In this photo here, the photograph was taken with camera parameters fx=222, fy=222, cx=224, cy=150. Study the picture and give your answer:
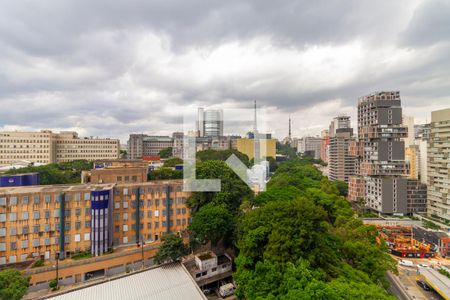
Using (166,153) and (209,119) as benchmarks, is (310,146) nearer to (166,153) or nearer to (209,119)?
(166,153)

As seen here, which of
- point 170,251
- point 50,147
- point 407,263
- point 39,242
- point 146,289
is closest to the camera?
point 146,289

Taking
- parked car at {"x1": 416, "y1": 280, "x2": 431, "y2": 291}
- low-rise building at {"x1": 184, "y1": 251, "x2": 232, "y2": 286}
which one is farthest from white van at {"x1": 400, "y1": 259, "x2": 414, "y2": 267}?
low-rise building at {"x1": 184, "y1": 251, "x2": 232, "y2": 286}

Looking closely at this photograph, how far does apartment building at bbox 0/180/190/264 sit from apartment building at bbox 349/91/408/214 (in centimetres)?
2731

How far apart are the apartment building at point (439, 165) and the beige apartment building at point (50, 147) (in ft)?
190

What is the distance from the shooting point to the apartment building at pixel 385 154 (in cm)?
2838

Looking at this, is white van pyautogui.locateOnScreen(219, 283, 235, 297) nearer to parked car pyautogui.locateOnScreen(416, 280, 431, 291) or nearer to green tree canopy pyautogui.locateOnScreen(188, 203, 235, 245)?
green tree canopy pyautogui.locateOnScreen(188, 203, 235, 245)

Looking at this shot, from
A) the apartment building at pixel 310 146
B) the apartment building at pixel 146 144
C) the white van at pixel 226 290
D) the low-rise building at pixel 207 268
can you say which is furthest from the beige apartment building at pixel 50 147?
the apartment building at pixel 310 146

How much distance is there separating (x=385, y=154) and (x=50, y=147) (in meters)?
57.6

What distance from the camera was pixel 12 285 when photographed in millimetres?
9125

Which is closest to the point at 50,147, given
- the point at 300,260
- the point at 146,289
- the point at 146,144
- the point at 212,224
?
the point at 146,144

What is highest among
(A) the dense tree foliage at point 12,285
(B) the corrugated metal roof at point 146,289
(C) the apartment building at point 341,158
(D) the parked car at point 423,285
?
(C) the apartment building at point 341,158

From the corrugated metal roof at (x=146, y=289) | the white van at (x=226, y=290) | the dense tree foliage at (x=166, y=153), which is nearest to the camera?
the corrugated metal roof at (x=146, y=289)

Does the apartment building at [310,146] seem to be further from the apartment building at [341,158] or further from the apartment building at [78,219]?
the apartment building at [78,219]

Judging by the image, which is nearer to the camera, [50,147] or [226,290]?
[226,290]
